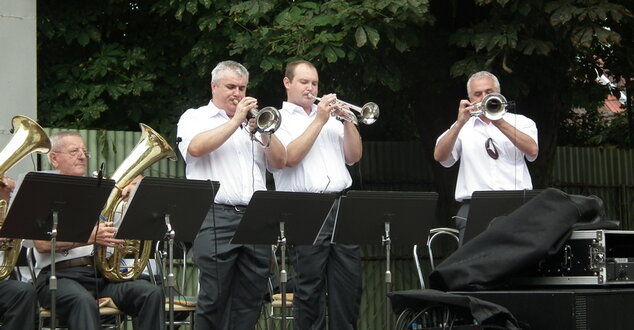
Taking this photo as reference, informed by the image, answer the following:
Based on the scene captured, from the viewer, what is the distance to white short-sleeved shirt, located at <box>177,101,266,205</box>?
7.76 m

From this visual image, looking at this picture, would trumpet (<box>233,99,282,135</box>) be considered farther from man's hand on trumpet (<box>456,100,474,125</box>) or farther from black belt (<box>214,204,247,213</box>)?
man's hand on trumpet (<box>456,100,474,125</box>)

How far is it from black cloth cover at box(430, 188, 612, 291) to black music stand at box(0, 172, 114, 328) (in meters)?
2.53

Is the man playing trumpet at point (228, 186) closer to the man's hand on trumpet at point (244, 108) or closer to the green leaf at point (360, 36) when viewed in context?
the man's hand on trumpet at point (244, 108)

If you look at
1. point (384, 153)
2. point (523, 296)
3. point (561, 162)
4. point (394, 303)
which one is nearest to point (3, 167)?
point (394, 303)

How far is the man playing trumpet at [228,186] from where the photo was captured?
7605 millimetres

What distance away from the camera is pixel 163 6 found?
460 inches

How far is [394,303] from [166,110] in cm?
709

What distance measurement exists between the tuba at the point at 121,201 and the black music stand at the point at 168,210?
910mm

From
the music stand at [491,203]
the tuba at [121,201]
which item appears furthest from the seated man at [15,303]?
the music stand at [491,203]

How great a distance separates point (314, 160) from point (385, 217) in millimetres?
746

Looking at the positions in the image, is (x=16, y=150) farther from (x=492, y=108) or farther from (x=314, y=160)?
(x=492, y=108)

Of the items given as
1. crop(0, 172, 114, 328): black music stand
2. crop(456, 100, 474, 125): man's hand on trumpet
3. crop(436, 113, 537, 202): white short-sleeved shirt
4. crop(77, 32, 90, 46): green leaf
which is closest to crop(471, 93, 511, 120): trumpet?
crop(456, 100, 474, 125): man's hand on trumpet

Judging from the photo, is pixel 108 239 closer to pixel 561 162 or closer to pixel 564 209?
pixel 564 209

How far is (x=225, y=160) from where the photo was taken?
7.80 metres
